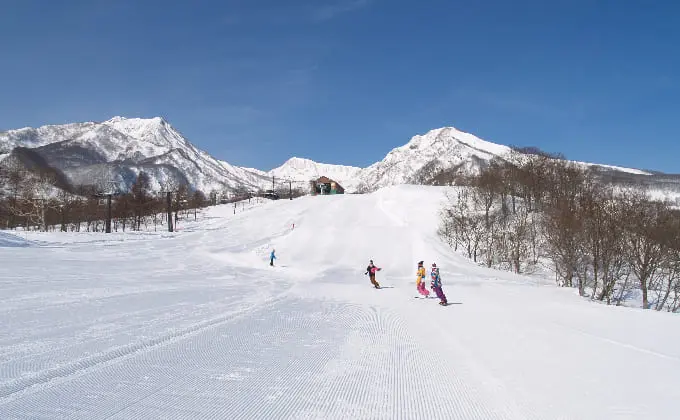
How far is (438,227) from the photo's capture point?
50188 mm

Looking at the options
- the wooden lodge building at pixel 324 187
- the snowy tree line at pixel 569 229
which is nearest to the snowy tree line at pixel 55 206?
the wooden lodge building at pixel 324 187

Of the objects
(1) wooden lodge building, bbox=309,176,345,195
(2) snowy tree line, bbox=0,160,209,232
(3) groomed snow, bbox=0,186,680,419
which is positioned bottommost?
(3) groomed snow, bbox=0,186,680,419

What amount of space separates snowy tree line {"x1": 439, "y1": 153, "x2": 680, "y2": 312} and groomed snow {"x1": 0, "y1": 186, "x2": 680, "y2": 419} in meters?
16.3

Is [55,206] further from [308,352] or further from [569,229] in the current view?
[308,352]

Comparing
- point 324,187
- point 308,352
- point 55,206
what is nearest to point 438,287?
point 308,352

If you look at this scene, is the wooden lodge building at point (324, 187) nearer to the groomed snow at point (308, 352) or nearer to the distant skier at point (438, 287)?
the groomed snow at point (308, 352)

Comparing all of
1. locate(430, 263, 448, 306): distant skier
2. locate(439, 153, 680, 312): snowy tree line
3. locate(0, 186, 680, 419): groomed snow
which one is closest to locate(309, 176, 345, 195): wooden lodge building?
locate(439, 153, 680, 312): snowy tree line

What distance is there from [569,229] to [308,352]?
33.8 meters

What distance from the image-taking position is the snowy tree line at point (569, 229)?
116 ft

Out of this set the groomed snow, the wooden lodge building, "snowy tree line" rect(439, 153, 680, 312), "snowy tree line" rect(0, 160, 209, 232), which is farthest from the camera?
the wooden lodge building

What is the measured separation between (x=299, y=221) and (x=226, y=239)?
10443 mm

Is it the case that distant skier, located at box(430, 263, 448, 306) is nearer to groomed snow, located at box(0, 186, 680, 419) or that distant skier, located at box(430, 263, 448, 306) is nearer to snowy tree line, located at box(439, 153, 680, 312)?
groomed snow, located at box(0, 186, 680, 419)

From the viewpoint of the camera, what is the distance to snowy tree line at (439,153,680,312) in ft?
116

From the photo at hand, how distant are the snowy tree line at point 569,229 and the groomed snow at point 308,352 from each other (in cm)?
1629
